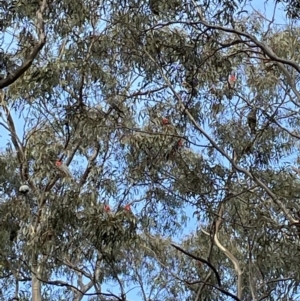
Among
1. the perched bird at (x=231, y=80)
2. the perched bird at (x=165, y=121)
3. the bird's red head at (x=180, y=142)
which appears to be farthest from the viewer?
the perched bird at (x=231, y=80)

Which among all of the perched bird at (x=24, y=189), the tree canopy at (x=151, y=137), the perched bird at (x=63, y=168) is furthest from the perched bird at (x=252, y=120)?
the perched bird at (x=24, y=189)

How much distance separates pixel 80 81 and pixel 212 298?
2.29 metres

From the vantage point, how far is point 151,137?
5109 mm

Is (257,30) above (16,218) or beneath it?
above

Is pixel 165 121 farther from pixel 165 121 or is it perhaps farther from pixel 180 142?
pixel 180 142

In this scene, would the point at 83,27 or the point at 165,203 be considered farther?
the point at 165,203

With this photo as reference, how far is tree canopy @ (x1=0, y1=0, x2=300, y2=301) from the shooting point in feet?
14.8

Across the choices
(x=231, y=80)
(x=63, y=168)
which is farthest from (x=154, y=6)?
(x=63, y=168)

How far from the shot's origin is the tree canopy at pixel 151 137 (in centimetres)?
452

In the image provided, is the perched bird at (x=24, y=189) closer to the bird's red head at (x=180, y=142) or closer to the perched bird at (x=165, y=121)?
the perched bird at (x=165, y=121)

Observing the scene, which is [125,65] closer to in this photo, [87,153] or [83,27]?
[83,27]

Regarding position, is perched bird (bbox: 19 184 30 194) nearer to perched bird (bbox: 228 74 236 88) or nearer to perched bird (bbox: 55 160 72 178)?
perched bird (bbox: 55 160 72 178)

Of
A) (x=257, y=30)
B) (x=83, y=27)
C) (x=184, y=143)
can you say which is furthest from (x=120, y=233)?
(x=257, y=30)

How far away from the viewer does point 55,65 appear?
5340 mm
